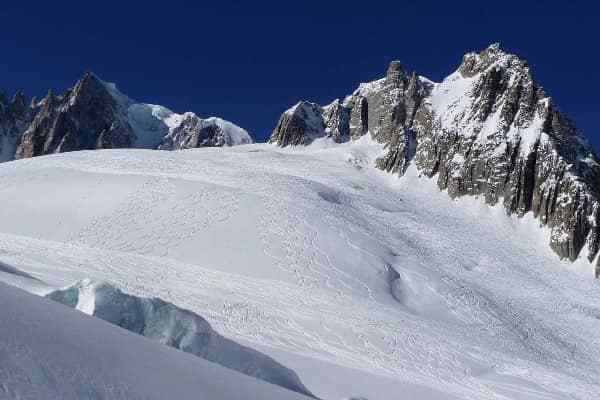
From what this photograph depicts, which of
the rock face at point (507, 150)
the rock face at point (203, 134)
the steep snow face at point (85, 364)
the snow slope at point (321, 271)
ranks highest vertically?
the rock face at point (203, 134)

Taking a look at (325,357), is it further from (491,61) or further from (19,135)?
(19,135)

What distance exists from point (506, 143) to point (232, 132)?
401ft

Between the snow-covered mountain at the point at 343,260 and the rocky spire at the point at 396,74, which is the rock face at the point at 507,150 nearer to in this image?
the snow-covered mountain at the point at 343,260

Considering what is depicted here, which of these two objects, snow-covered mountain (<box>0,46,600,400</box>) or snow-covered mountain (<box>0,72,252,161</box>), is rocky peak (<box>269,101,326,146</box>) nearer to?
snow-covered mountain (<box>0,46,600,400</box>)

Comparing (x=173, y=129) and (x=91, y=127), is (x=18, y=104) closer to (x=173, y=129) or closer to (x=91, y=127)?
(x=91, y=127)

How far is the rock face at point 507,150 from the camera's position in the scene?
57.5 meters

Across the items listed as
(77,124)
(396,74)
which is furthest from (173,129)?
(396,74)

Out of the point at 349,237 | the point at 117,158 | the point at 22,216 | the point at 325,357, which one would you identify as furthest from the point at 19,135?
the point at 325,357

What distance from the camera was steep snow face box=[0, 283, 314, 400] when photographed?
13.0 ft

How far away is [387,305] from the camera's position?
25.0 meters

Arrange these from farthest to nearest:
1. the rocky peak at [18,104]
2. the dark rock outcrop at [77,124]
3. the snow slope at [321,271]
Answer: the rocky peak at [18,104] → the dark rock outcrop at [77,124] → the snow slope at [321,271]

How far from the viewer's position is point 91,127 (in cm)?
15088

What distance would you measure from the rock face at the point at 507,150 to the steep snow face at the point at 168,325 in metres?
50.2

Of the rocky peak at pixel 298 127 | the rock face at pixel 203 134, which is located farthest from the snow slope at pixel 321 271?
the rock face at pixel 203 134
